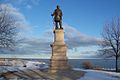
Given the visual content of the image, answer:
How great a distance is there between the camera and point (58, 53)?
76.0 feet

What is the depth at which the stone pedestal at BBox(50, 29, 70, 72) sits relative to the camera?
75.1 ft

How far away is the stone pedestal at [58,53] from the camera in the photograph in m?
22.9

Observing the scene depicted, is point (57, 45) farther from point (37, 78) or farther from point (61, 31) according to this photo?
point (37, 78)

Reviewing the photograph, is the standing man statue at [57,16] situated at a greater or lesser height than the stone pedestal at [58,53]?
greater

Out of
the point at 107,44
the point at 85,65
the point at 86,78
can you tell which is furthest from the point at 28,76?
the point at 85,65

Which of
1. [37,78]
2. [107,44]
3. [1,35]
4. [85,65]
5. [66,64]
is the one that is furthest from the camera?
[85,65]

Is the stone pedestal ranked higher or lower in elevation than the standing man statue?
lower

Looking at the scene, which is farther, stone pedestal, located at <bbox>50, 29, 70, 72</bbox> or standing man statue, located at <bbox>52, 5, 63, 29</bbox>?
standing man statue, located at <bbox>52, 5, 63, 29</bbox>

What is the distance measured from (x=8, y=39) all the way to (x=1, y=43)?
34.4 inches

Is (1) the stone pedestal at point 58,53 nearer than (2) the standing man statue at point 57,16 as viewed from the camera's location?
Yes

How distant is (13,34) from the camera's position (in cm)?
2786

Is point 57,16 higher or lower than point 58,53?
higher

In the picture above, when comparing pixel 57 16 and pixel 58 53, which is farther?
pixel 57 16

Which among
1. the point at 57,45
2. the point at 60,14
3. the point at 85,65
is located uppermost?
the point at 60,14
